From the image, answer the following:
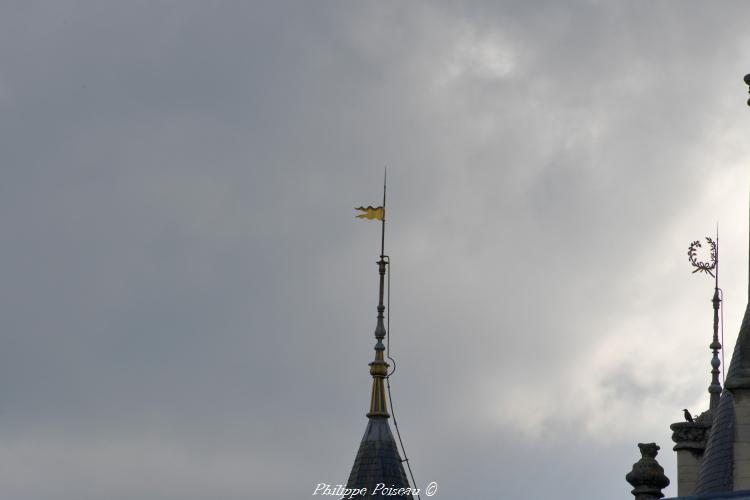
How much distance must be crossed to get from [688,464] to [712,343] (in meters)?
5.98

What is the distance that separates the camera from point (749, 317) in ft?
173

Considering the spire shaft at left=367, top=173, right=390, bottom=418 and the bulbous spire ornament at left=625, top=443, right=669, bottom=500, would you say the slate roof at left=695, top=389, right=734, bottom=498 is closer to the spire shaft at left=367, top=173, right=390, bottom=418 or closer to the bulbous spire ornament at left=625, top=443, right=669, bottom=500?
the bulbous spire ornament at left=625, top=443, right=669, bottom=500

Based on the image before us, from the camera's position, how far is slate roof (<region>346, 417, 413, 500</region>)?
65.9m

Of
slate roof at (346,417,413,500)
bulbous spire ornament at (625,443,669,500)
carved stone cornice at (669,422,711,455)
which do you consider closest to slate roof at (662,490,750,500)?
bulbous spire ornament at (625,443,669,500)

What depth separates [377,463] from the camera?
218 ft

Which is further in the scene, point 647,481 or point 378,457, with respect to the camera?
point 378,457

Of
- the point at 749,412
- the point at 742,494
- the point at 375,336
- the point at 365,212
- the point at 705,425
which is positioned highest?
the point at 365,212

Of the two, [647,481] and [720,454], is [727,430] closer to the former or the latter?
[720,454]

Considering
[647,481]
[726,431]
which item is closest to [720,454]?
[726,431]

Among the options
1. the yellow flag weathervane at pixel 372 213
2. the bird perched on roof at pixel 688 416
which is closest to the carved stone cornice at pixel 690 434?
the bird perched on roof at pixel 688 416

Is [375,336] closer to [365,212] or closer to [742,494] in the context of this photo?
[365,212]

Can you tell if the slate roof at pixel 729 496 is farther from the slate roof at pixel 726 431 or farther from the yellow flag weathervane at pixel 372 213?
the yellow flag weathervane at pixel 372 213

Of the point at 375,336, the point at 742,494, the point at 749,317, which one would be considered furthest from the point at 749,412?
the point at 375,336

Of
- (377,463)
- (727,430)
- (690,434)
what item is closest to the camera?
(727,430)
